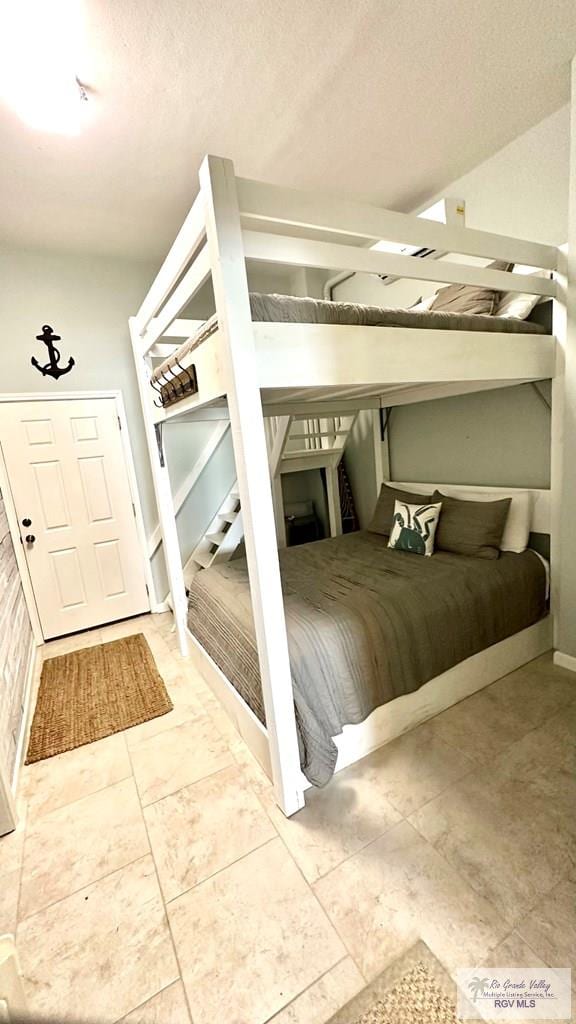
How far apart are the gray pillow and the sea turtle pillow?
0.07 meters

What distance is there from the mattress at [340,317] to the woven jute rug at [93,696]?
185 centimetres

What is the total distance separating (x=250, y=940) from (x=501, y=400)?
278 cm

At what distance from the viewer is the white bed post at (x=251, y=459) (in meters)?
1.14

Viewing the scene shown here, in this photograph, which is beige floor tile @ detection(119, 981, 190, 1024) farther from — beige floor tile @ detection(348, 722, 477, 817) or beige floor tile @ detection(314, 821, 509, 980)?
beige floor tile @ detection(348, 722, 477, 817)

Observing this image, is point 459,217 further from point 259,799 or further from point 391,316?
point 259,799

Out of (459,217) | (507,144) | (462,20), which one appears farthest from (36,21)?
(507,144)

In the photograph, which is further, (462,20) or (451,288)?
(451,288)

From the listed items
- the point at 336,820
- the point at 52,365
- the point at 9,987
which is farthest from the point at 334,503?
the point at 9,987

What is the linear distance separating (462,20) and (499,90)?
464mm

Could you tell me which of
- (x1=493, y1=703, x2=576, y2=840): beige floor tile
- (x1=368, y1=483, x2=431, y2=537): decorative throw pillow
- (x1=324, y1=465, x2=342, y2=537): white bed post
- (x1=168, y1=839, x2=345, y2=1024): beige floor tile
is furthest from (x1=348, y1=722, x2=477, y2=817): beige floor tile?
(x1=324, y1=465, x2=342, y2=537): white bed post

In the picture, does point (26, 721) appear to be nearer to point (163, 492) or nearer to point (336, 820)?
point (163, 492)

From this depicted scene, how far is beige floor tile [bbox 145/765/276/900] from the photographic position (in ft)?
4.30

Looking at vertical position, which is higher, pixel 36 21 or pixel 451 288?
pixel 36 21

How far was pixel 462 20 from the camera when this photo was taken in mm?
1563
